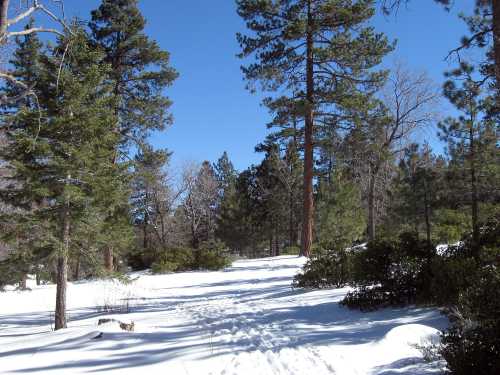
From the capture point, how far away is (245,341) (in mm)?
6332

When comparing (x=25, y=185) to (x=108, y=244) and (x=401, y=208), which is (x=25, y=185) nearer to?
(x=108, y=244)

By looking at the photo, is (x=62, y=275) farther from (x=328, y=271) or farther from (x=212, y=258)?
(x=212, y=258)

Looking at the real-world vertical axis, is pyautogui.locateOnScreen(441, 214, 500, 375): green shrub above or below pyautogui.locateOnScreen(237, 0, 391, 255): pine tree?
below

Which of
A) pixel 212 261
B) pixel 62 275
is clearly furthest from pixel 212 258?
pixel 62 275

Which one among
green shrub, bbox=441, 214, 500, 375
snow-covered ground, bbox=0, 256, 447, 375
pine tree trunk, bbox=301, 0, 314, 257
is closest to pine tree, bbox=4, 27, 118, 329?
snow-covered ground, bbox=0, 256, 447, 375

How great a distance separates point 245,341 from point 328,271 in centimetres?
476

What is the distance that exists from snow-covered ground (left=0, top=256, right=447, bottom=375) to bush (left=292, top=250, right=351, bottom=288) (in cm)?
49

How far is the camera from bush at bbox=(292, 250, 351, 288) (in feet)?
34.1

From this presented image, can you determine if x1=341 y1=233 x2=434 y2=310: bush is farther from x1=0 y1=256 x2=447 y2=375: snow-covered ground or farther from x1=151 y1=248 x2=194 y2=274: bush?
x1=151 y1=248 x2=194 y2=274: bush

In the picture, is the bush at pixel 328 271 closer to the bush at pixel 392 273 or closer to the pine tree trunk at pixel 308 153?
the bush at pixel 392 273

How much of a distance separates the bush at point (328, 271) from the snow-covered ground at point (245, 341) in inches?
19.4

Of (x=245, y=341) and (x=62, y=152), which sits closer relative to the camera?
(x=245, y=341)

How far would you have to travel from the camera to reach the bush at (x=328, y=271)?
34.1 feet

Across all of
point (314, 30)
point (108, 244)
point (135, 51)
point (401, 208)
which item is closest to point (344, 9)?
point (314, 30)
